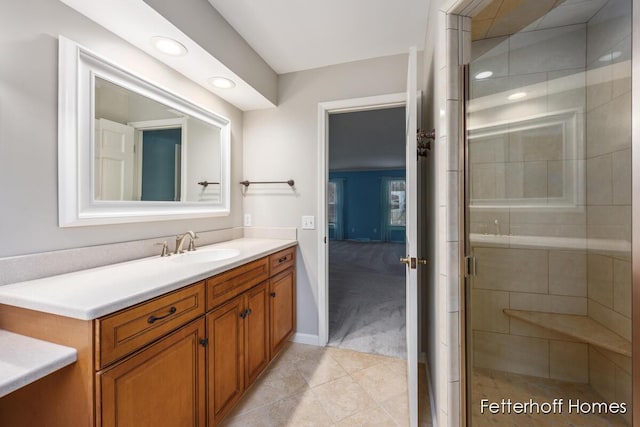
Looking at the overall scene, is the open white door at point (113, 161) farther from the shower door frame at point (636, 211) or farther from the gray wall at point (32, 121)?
the shower door frame at point (636, 211)

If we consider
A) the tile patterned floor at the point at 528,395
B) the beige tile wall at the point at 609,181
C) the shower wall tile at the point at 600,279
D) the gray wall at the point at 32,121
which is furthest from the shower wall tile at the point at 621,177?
the gray wall at the point at 32,121

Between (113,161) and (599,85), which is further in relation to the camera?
(113,161)

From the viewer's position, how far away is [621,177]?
899mm

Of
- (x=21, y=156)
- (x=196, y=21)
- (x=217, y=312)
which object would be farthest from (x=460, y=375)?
(x=196, y=21)

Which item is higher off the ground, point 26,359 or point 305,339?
point 26,359

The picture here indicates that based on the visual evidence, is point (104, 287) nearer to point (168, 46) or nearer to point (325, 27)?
point (168, 46)

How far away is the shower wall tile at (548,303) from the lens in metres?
1.42

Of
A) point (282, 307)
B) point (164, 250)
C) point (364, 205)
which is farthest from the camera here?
point (364, 205)

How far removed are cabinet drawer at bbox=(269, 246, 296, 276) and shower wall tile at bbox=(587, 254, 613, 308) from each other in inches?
69.9

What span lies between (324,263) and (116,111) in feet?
5.73

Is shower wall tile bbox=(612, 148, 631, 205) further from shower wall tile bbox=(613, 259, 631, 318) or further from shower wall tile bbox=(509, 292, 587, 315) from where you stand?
shower wall tile bbox=(509, 292, 587, 315)

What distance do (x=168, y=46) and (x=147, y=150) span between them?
605 millimetres

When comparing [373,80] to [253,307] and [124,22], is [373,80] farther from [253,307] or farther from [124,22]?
[253,307]

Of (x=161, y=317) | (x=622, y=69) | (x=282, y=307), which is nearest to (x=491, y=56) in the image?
(x=622, y=69)
